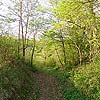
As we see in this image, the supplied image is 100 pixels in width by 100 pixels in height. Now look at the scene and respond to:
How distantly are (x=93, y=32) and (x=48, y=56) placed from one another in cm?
3097

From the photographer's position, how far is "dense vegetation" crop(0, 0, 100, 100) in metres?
13.9

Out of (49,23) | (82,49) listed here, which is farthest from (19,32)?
(82,49)

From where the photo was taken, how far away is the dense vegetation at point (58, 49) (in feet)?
45.5

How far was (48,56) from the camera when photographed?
4900 cm

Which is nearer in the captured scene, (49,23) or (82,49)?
(82,49)

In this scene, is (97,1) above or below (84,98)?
above

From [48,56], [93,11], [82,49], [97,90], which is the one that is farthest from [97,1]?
[48,56]

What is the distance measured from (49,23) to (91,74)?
68.6 ft

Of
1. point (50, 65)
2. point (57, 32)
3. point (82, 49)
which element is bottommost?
point (50, 65)

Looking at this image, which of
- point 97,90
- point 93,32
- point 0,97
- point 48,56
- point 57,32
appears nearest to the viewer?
point 0,97

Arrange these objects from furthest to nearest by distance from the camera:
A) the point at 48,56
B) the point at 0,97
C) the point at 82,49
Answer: the point at 48,56 → the point at 82,49 → the point at 0,97

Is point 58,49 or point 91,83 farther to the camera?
point 58,49

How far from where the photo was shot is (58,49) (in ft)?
134

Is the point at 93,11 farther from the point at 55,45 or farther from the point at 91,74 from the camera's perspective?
the point at 55,45
